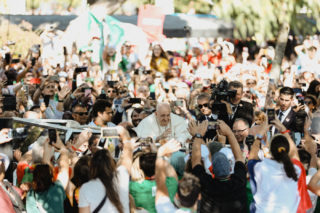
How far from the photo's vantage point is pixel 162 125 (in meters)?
8.27

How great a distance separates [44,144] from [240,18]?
9970 millimetres

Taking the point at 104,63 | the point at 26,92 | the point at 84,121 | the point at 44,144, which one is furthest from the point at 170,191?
the point at 104,63

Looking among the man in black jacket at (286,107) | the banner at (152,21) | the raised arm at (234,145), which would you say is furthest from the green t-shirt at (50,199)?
the banner at (152,21)

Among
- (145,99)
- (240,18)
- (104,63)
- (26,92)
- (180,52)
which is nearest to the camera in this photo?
(145,99)

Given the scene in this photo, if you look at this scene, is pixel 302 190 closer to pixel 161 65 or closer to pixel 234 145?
pixel 234 145

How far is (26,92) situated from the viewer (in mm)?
10602

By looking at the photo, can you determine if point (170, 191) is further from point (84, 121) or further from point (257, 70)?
point (257, 70)

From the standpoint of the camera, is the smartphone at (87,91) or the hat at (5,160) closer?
the hat at (5,160)

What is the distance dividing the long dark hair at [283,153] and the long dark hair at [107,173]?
1.36 metres

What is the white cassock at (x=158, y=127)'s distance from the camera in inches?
320

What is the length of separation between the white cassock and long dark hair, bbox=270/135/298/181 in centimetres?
255

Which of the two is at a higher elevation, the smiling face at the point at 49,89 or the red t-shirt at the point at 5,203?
the smiling face at the point at 49,89

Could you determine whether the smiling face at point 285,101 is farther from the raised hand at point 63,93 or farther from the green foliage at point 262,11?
the green foliage at point 262,11

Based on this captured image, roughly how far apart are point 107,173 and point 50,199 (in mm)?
630
